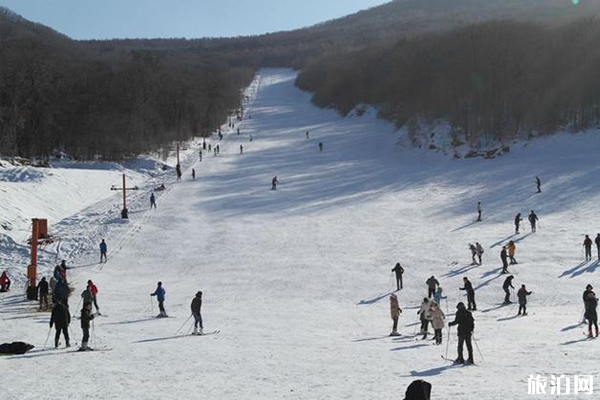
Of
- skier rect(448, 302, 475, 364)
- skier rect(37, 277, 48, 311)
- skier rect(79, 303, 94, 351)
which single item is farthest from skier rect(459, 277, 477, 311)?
skier rect(37, 277, 48, 311)

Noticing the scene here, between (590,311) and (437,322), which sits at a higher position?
(590,311)

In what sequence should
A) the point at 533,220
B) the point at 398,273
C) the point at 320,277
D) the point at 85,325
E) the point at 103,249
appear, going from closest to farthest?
the point at 85,325
the point at 398,273
the point at 320,277
the point at 103,249
the point at 533,220

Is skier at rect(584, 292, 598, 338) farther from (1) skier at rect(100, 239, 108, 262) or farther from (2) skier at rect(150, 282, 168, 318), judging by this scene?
(1) skier at rect(100, 239, 108, 262)

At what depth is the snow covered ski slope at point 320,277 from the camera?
11.5m

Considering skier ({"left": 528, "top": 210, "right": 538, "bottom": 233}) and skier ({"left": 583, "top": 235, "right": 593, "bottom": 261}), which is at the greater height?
skier ({"left": 528, "top": 210, "right": 538, "bottom": 233})

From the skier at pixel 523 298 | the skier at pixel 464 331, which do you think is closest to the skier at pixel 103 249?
the skier at pixel 523 298

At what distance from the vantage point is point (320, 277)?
24047 millimetres

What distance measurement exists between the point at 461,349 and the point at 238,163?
154 feet

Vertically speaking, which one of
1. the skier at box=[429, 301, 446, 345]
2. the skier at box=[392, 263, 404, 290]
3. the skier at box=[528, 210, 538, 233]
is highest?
the skier at box=[528, 210, 538, 233]

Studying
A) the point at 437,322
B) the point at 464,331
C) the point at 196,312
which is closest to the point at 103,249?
the point at 196,312

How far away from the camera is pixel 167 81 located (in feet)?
268

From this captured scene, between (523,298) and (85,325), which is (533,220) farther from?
(85,325)

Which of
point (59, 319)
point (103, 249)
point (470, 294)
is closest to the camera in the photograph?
point (59, 319)

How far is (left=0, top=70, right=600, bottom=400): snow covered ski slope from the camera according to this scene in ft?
37.6
